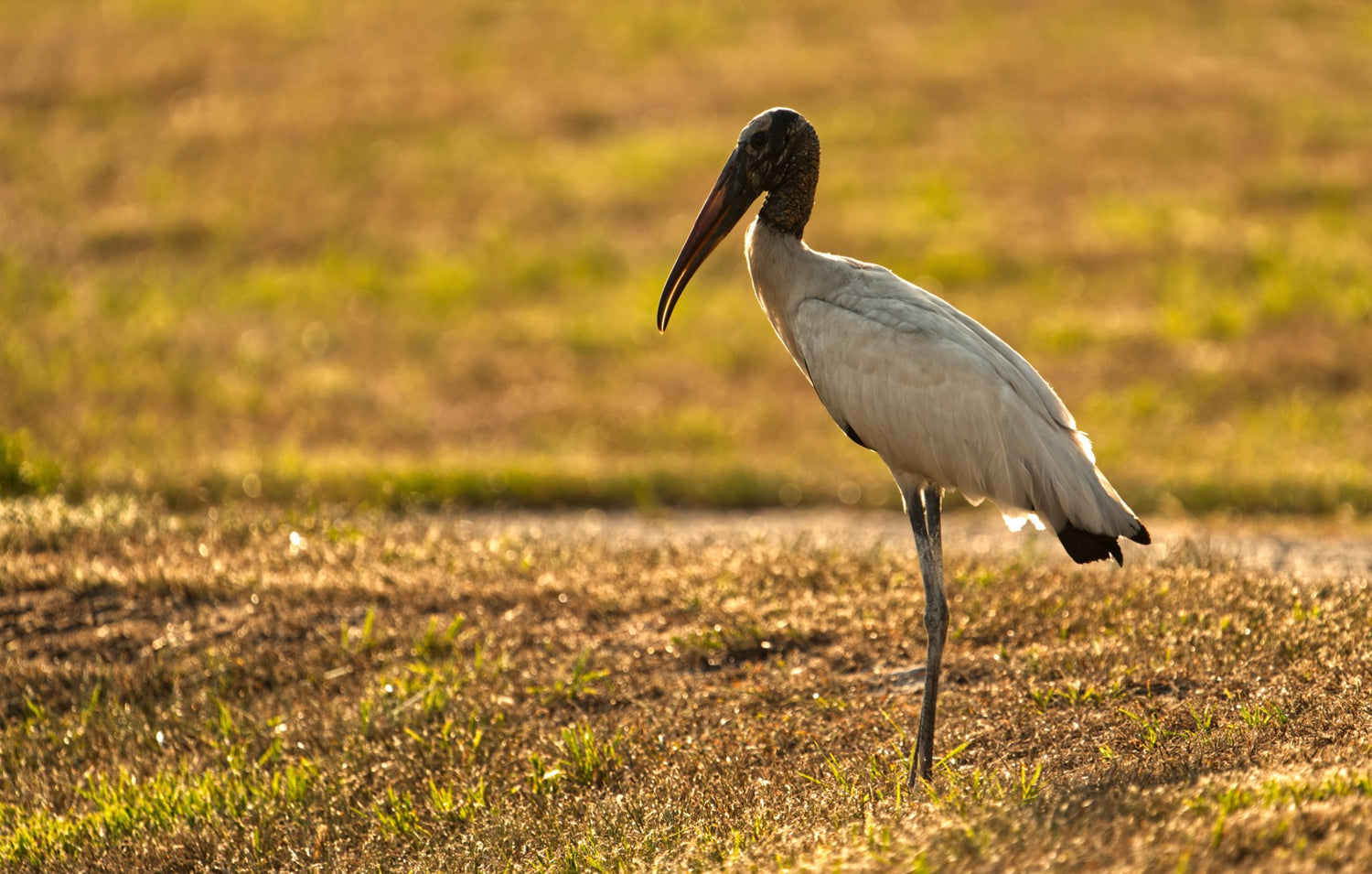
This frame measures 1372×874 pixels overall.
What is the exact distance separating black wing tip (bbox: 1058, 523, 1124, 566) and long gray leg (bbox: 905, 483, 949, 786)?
1.81ft

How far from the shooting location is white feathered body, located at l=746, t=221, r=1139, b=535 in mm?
5332

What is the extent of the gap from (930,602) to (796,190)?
5.72 ft

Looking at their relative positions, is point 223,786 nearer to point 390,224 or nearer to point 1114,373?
point 1114,373

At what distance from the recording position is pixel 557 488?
11250 mm

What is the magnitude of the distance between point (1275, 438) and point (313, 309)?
9664mm

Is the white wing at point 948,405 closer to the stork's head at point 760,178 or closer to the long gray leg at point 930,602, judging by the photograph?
the long gray leg at point 930,602

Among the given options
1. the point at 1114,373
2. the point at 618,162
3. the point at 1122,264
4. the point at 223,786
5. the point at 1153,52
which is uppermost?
the point at 1153,52

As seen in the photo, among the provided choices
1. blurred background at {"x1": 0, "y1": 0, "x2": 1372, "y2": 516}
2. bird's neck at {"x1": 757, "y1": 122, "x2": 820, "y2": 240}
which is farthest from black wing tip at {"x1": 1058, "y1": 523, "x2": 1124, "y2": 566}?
blurred background at {"x1": 0, "y1": 0, "x2": 1372, "y2": 516}

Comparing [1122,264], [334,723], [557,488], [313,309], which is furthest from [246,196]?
[334,723]

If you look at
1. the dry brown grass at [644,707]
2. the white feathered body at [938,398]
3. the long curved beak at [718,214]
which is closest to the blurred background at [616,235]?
the dry brown grass at [644,707]

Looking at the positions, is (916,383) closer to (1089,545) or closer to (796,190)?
(1089,545)

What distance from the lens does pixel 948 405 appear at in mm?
5477

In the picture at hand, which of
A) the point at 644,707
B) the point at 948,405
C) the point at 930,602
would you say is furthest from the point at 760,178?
the point at 644,707

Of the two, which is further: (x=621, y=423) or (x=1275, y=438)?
(x=621, y=423)
